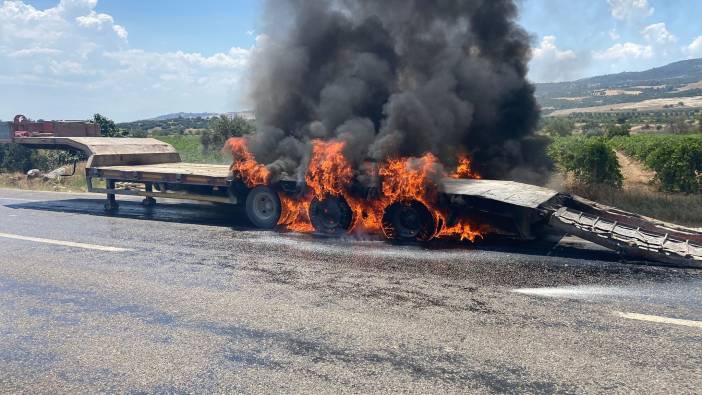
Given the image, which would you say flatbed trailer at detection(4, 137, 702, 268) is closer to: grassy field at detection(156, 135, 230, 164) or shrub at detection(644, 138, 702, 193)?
shrub at detection(644, 138, 702, 193)

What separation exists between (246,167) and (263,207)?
99cm

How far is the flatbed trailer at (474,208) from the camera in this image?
8734mm

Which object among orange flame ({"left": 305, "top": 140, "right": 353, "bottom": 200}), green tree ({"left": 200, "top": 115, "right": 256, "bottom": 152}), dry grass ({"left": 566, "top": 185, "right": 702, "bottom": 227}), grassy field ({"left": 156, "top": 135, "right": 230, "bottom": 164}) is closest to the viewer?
orange flame ({"left": 305, "top": 140, "right": 353, "bottom": 200})

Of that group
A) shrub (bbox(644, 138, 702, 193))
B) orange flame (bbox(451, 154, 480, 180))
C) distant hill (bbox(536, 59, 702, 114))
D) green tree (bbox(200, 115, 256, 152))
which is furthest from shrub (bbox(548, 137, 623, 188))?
distant hill (bbox(536, 59, 702, 114))

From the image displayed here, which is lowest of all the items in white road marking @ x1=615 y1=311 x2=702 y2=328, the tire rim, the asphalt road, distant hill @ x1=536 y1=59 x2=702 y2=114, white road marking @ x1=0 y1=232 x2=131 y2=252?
the asphalt road

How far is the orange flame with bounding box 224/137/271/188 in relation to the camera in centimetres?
1199

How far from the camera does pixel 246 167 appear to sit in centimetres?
1228

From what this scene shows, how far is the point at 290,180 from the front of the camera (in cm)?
1180

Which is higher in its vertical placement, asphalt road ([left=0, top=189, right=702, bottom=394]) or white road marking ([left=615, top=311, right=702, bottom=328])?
white road marking ([left=615, top=311, right=702, bottom=328])

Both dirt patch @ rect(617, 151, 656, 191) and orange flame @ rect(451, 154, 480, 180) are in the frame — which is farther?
dirt patch @ rect(617, 151, 656, 191)

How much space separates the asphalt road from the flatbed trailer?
0.44m

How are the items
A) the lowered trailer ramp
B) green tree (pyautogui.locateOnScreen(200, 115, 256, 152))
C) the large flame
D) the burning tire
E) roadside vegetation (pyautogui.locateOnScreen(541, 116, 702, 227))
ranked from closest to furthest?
the large flame → the burning tire → the lowered trailer ramp → roadside vegetation (pyautogui.locateOnScreen(541, 116, 702, 227)) → green tree (pyautogui.locateOnScreen(200, 115, 256, 152))

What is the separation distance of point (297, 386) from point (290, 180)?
764cm

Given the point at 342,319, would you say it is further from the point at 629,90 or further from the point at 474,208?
the point at 629,90
